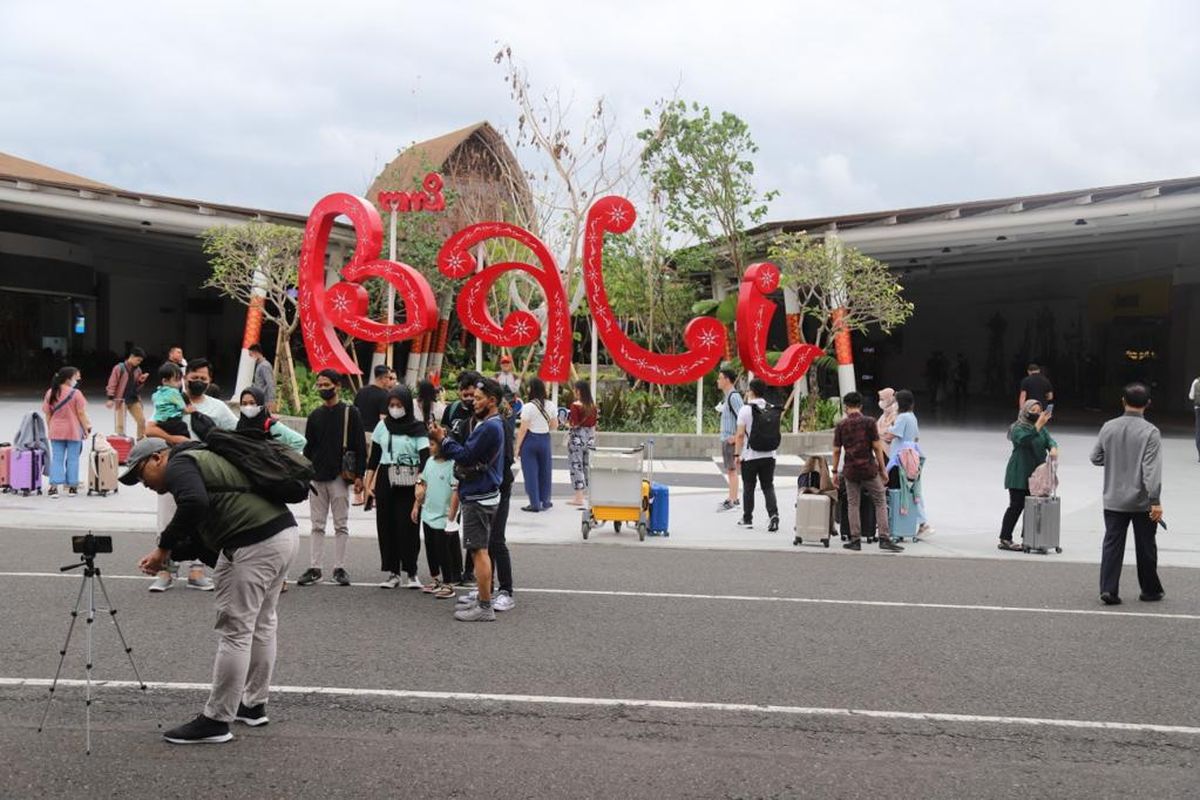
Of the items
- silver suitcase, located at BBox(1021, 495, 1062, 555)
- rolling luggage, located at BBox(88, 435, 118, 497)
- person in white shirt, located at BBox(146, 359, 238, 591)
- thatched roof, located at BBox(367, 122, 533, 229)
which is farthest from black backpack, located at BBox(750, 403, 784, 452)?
thatched roof, located at BBox(367, 122, 533, 229)

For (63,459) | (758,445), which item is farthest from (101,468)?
(758,445)

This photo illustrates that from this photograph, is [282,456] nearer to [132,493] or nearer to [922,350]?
[132,493]

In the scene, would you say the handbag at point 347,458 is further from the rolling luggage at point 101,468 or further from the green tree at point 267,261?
the green tree at point 267,261

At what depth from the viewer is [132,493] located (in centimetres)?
1319

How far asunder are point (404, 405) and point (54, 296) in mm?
34708

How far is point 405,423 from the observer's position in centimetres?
797

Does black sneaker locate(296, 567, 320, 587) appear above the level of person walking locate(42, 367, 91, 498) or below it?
below

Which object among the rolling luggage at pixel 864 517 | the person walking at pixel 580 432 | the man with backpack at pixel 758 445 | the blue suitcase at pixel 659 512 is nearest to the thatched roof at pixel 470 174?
the person walking at pixel 580 432

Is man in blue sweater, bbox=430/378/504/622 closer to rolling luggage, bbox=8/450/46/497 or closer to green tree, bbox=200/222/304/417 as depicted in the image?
rolling luggage, bbox=8/450/46/497

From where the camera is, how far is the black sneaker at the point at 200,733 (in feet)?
15.7

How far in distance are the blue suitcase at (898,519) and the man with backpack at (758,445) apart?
3.92 feet

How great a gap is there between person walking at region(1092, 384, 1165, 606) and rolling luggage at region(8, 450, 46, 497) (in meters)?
11.4

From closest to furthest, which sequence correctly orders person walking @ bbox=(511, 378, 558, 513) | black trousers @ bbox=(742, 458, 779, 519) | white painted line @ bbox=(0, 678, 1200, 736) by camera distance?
white painted line @ bbox=(0, 678, 1200, 736) → black trousers @ bbox=(742, 458, 779, 519) → person walking @ bbox=(511, 378, 558, 513)

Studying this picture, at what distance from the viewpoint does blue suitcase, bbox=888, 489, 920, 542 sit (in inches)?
428
